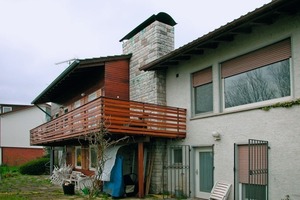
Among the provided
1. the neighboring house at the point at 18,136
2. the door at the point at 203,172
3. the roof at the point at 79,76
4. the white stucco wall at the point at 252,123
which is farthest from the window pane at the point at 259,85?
the neighboring house at the point at 18,136

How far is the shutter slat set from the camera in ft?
28.2

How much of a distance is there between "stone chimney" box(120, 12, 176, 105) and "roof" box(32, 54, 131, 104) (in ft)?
3.00

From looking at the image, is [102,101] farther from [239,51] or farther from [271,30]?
[271,30]

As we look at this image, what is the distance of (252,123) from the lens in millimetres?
9234

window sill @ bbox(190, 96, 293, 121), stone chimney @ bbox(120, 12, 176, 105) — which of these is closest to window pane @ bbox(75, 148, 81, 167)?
stone chimney @ bbox(120, 12, 176, 105)

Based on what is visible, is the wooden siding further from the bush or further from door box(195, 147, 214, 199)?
the bush

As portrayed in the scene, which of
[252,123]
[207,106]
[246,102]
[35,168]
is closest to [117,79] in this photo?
[207,106]

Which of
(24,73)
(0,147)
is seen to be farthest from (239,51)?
(24,73)

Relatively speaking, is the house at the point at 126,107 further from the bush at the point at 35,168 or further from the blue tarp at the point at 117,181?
the bush at the point at 35,168

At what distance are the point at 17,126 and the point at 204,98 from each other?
33532 millimetres

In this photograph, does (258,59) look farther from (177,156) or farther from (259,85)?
(177,156)

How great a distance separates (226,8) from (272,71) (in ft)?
33.2

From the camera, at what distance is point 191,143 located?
38.4 feet

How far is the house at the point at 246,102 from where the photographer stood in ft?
26.9
